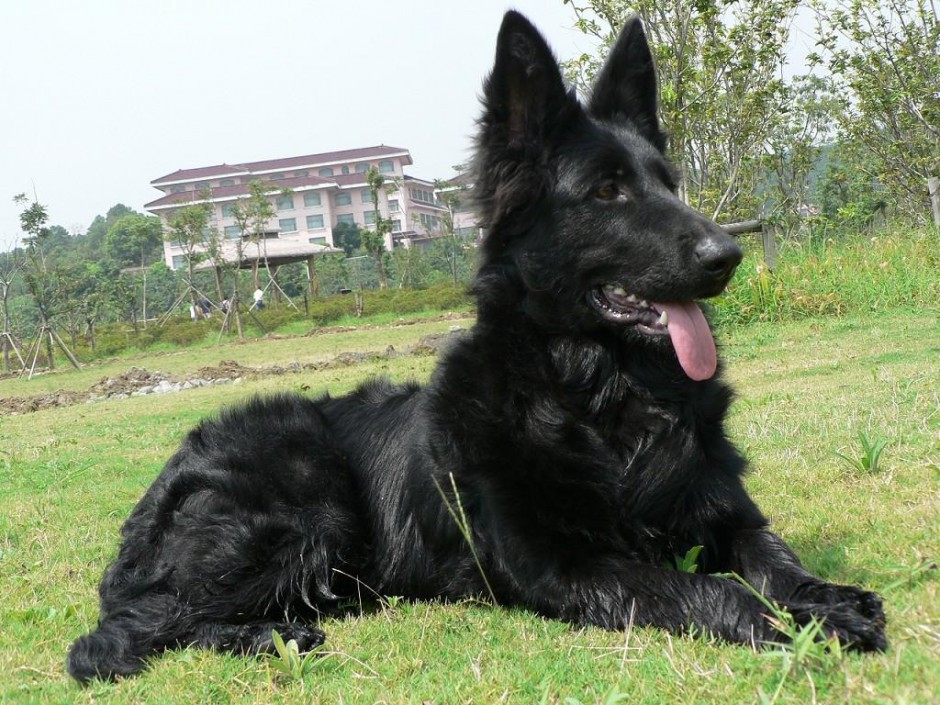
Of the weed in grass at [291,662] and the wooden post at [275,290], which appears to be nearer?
the weed in grass at [291,662]

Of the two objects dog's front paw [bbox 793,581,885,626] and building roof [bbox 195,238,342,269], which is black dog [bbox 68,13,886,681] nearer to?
dog's front paw [bbox 793,581,885,626]

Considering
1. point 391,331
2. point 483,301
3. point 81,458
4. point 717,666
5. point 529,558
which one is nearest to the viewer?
point 717,666

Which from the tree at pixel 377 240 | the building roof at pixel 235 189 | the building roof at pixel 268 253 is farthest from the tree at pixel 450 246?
the building roof at pixel 235 189

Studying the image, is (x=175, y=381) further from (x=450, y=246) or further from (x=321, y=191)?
(x=321, y=191)

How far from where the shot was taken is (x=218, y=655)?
335 centimetres

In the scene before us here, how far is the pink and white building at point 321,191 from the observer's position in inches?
4158

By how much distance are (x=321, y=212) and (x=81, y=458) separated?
4257 inches

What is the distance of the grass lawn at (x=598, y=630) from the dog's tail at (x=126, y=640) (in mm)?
85

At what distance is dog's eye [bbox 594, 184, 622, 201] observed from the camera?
362 centimetres

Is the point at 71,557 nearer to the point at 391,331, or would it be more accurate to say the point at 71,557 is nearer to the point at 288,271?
the point at 391,331

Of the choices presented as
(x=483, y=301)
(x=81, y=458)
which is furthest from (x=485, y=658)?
(x=81, y=458)

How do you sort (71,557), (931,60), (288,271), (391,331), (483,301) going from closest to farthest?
(483,301) < (71,557) < (931,60) < (391,331) < (288,271)

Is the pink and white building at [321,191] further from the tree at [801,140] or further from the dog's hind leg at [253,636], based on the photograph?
the dog's hind leg at [253,636]

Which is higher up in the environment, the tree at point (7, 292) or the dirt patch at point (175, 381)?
the tree at point (7, 292)
